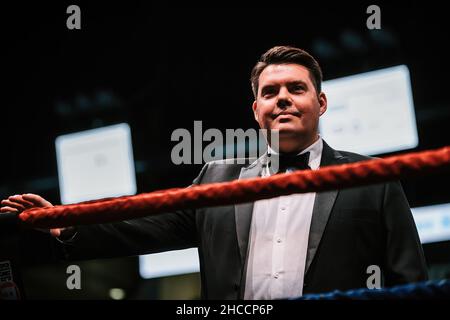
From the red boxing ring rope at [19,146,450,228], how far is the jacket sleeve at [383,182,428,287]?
15.4 inches

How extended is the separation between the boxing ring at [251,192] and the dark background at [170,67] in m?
2.90

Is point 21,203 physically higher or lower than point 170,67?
lower

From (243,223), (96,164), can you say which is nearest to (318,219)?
(243,223)

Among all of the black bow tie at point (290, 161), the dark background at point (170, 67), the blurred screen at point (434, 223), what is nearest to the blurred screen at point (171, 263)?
the dark background at point (170, 67)

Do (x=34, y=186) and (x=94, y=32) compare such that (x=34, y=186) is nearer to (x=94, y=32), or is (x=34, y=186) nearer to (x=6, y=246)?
(x=94, y=32)

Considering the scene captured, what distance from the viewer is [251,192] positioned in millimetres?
1129

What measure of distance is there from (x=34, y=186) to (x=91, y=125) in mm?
809

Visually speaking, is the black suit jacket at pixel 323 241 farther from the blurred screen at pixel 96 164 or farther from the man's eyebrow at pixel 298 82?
the blurred screen at pixel 96 164

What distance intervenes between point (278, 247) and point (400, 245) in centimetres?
31

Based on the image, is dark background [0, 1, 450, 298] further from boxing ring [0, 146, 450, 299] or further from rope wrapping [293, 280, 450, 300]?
rope wrapping [293, 280, 450, 300]

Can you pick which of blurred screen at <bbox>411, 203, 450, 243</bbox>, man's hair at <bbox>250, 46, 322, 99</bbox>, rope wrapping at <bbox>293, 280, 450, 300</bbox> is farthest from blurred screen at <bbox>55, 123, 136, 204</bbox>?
rope wrapping at <bbox>293, 280, 450, 300</bbox>

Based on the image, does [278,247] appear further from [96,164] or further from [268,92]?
[96,164]

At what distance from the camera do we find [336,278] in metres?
1.40

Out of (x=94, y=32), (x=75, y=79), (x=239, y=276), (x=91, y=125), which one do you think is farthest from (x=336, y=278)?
(x=91, y=125)
